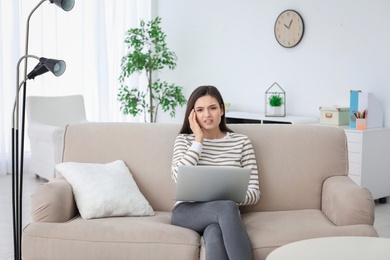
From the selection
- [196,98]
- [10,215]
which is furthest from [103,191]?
[10,215]

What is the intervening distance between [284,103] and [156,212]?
304 cm

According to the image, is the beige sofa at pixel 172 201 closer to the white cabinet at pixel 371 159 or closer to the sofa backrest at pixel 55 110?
the white cabinet at pixel 371 159

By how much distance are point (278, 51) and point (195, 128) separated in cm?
319

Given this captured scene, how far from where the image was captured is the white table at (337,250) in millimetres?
2238

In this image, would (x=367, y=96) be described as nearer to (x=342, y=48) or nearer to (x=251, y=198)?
(x=342, y=48)

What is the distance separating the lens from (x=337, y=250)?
230 centimetres

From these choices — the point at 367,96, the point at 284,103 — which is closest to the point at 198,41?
the point at 284,103

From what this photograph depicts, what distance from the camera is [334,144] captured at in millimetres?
3416

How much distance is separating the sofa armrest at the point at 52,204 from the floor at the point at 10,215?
2.70ft

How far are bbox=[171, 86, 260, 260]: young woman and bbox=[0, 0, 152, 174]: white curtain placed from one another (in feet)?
12.6

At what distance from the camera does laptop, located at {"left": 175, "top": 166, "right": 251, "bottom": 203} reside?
9.30 feet

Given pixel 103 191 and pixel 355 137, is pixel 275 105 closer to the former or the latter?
pixel 355 137

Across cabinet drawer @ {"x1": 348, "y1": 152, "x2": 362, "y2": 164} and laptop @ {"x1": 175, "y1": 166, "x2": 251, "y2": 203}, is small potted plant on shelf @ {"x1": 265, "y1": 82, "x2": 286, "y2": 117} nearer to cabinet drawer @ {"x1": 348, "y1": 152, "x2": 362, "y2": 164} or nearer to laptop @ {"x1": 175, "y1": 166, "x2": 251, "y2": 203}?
cabinet drawer @ {"x1": 348, "y1": 152, "x2": 362, "y2": 164}

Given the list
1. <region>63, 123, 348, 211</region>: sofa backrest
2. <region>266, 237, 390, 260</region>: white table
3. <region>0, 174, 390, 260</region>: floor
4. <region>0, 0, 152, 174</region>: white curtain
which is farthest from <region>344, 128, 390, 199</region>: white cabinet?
<region>0, 0, 152, 174</region>: white curtain
